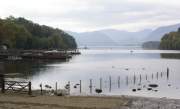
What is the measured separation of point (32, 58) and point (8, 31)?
1648cm

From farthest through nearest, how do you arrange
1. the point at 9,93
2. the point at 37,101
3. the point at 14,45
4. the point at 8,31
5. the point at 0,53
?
the point at 14,45, the point at 8,31, the point at 0,53, the point at 9,93, the point at 37,101

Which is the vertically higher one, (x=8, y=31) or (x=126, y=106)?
(x=8, y=31)

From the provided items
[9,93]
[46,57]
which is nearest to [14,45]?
[46,57]

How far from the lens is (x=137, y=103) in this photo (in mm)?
40688

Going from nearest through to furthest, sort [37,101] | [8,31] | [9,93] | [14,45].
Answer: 1. [37,101]
2. [9,93]
3. [8,31]
4. [14,45]

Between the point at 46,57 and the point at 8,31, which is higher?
the point at 8,31

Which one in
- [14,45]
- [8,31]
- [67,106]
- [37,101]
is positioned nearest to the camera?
[67,106]

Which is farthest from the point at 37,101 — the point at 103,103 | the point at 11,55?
the point at 11,55

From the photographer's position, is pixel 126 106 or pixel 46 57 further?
pixel 46 57

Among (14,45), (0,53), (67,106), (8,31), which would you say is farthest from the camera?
(14,45)

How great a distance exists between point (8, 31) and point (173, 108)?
5514 inches

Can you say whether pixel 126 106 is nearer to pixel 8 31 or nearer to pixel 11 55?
pixel 11 55

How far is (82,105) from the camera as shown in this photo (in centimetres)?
3819

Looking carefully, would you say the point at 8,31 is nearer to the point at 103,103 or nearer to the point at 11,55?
the point at 11,55
